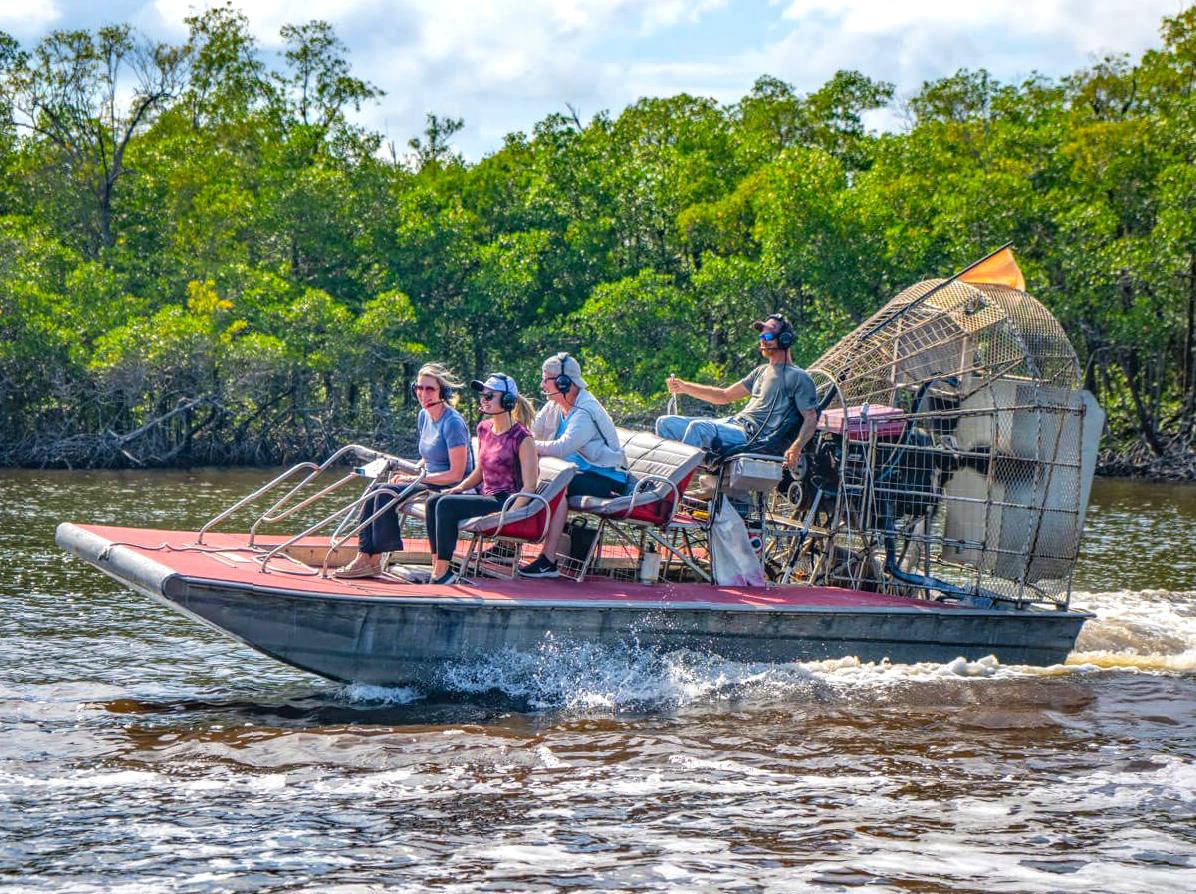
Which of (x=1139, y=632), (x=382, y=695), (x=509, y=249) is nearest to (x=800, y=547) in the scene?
(x=1139, y=632)

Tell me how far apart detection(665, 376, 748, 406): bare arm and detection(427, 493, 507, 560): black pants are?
105 inches

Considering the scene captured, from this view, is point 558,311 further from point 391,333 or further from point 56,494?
point 56,494

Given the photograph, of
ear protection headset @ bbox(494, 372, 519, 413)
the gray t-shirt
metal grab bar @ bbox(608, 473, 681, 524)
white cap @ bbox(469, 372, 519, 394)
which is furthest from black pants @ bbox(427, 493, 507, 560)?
the gray t-shirt

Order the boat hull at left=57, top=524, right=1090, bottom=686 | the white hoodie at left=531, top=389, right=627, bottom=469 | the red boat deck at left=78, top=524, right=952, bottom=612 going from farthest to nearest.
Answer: the white hoodie at left=531, top=389, right=627, bottom=469
the red boat deck at left=78, top=524, right=952, bottom=612
the boat hull at left=57, top=524, right=1090, bottom=686

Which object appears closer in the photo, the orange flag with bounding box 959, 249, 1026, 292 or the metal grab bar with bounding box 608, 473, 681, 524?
the metal grab bar with bounding box 608, 473, 681, 524

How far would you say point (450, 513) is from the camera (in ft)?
34.8

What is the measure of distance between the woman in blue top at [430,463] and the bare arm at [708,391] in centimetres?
229

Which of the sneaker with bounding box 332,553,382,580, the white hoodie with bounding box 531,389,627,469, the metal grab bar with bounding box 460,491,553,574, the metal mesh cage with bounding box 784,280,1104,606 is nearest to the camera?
the metal grab bar with bounding box 460,491,553,574

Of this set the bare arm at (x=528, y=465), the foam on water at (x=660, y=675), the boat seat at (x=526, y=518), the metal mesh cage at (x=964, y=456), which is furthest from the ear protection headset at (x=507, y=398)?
the metal mesh cage at (x=964, y=456)

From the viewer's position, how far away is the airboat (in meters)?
10.2

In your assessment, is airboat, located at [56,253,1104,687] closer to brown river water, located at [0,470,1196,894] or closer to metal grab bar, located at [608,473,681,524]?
metal grab bar, located at [608,473,681,524]

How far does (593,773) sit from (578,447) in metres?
2.93

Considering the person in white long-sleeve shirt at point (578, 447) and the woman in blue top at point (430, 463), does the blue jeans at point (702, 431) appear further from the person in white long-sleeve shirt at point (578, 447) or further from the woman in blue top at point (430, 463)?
the woman in blue top at point (430, 463)

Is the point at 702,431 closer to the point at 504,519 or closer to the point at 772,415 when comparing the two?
the point at 772,415
